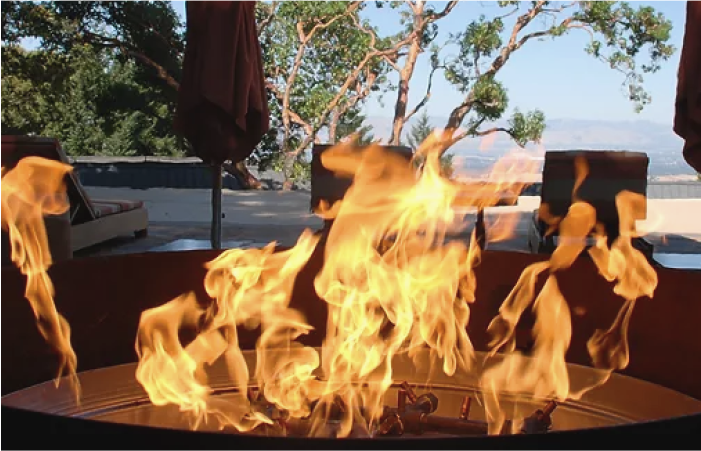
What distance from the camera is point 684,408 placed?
172 centimetres

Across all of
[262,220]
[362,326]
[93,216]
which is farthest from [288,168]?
[362,326]

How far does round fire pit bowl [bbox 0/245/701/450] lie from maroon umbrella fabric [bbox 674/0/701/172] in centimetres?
81

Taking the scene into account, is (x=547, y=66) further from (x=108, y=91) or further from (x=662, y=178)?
(x=108, y=91)

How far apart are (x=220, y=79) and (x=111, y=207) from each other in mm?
2670

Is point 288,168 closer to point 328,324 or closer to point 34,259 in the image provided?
point 328,324

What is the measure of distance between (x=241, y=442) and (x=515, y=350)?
4.07 ft

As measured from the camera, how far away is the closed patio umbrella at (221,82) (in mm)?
3004

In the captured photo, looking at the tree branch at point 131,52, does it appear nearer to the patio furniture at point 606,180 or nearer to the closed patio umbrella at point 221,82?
the patio furniture at point 606,180

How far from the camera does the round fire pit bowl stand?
1.70 m

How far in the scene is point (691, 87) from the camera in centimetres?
238

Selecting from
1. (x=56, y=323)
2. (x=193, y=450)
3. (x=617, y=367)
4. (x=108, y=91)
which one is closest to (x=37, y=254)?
(x=56, y=323)

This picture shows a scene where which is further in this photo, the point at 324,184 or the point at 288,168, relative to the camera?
the point at 288,168

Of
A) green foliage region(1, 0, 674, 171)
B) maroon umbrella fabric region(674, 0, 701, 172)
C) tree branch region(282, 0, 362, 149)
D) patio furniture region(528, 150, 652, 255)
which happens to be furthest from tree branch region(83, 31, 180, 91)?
maroon umbrella fabric region(674, 0, 701, 172)

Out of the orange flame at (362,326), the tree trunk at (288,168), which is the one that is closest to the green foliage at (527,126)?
the tree trunk at (288,168)
